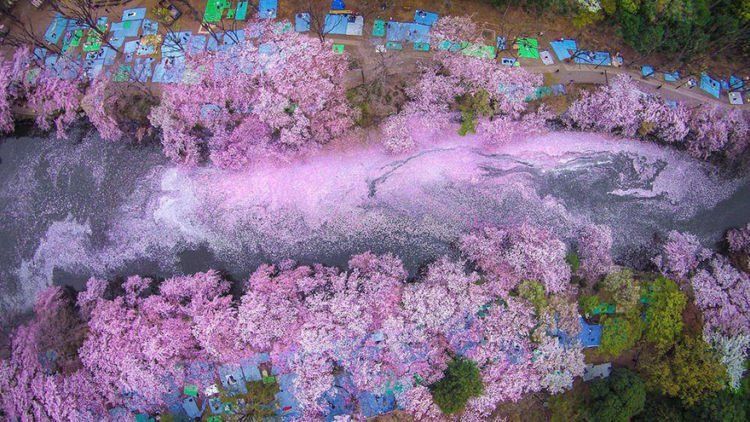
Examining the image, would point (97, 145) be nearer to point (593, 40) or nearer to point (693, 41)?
point (593, 40)

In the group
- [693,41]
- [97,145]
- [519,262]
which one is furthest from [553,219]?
[97,145]

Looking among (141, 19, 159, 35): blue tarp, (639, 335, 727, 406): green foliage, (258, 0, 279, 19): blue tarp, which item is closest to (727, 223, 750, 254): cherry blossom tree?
(639, 335, 727, 406): green foliage

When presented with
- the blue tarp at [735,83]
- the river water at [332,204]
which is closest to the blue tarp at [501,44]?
the river water at [332,204]

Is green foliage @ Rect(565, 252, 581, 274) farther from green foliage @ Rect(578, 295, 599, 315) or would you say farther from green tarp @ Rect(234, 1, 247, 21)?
green tarp @ Rect(234, 1, 247, 21)

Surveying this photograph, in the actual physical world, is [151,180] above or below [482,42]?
below

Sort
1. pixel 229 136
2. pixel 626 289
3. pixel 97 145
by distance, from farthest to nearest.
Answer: pixel 97 145 → pixel 229 136 → pixel 626 289

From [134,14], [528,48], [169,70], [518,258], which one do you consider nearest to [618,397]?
[518,258]
